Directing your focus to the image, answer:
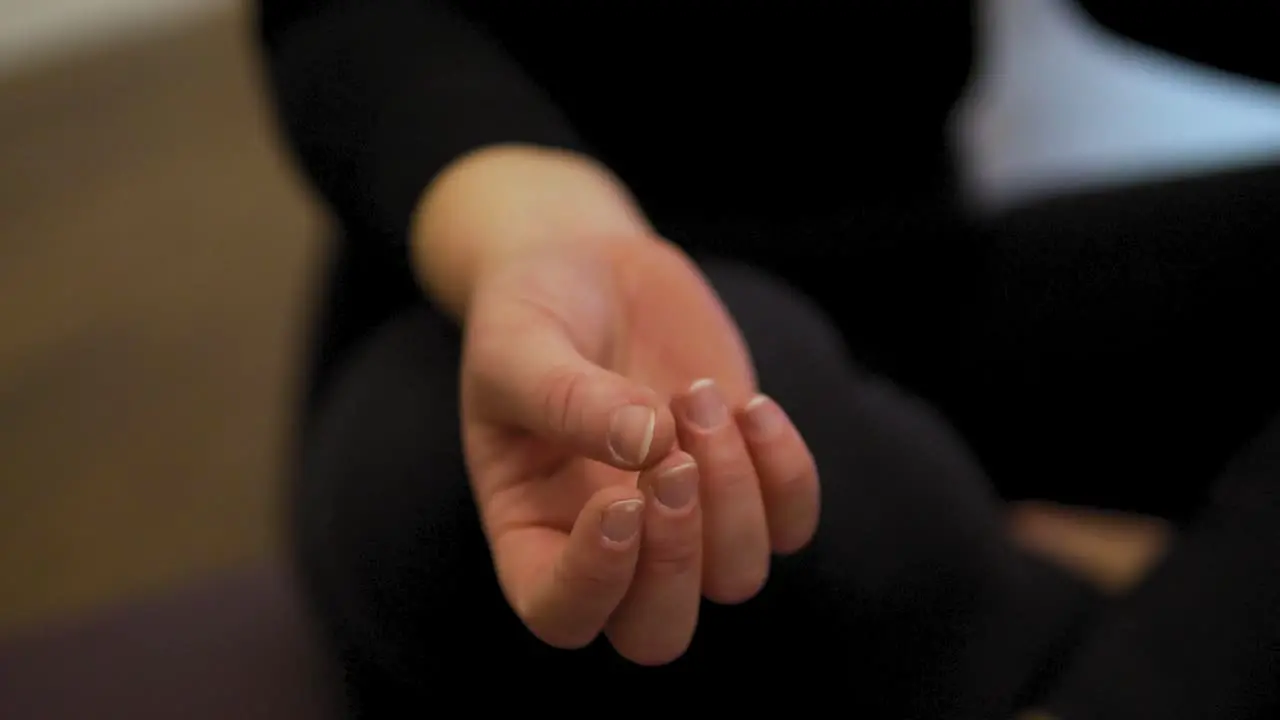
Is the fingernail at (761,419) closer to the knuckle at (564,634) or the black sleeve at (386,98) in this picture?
the knuckle at (564,634)

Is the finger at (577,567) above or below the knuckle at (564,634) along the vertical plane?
above

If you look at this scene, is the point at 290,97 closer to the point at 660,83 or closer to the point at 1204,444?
the point at 660,83

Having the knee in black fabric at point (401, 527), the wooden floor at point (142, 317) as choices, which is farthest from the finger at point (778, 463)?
the wooden floor at point (142, 317)

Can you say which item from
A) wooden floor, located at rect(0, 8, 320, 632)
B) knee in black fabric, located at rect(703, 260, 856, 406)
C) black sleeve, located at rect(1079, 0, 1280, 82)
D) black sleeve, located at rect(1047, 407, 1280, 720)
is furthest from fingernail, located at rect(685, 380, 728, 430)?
wooden floor, located at rect(0, 8, 320, 632)

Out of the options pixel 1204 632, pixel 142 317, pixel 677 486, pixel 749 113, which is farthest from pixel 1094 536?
pixel 142 317

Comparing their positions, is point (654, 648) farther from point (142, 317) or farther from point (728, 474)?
point (142, 317)

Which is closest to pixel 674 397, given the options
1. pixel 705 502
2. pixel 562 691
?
pixel 705 502
